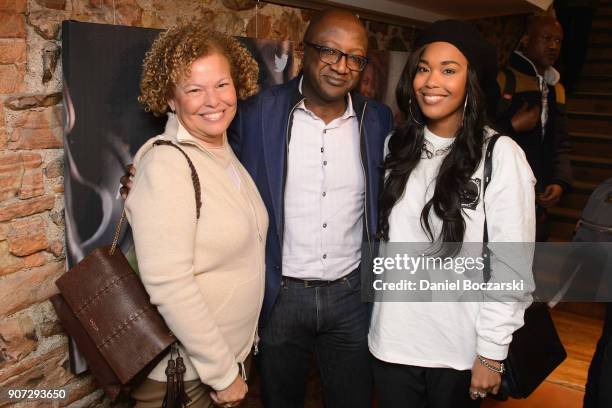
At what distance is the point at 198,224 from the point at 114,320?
1.11 feet

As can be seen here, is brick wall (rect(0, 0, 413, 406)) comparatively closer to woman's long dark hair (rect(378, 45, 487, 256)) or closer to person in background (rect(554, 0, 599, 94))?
woman's long dark hair (rect(378, 45, 487, 256))

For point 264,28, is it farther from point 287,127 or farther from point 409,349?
point 409,349

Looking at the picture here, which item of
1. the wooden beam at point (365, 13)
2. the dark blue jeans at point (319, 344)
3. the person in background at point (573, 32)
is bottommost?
the dark blue jeans at point (319, 344)

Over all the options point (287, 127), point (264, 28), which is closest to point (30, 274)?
point (287, 127)

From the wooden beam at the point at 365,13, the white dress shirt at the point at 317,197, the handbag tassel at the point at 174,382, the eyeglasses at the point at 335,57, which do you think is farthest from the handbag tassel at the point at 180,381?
the wooden beam at the point at 365,13

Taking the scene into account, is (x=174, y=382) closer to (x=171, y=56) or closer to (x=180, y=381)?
(x=180, y=381)

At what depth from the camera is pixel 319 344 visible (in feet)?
6.70

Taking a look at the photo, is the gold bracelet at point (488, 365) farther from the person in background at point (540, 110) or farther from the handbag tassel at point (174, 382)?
the person in background at point (540, 110)

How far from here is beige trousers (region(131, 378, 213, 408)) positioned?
1.51 metres

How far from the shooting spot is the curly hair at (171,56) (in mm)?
1488

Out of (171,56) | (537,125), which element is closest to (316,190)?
(171,56)

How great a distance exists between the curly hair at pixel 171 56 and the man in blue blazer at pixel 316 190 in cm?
36

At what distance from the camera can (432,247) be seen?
5.41 ft

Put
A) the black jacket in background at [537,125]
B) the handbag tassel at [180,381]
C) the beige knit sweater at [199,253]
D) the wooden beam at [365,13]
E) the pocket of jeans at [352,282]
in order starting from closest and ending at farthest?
the beige knit sweater at [199,253], the handbag tassel at [180,381], the pocket of jeans at [352,282], the wooden beam at [365,13], the black jacket in background at [537,125]
